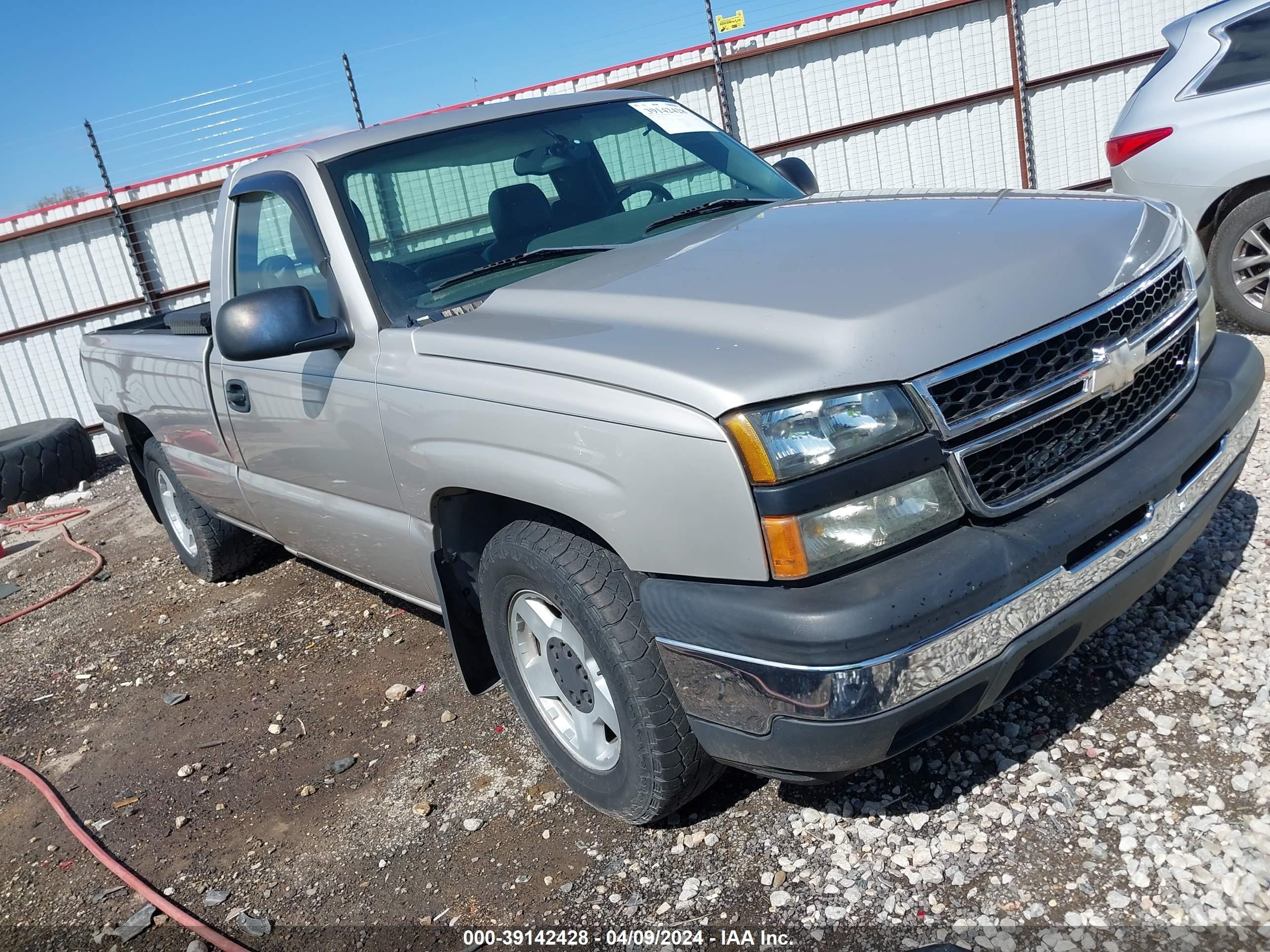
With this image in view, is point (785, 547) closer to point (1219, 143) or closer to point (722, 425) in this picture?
point (722, 425)

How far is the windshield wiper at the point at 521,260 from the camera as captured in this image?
306 centimetres

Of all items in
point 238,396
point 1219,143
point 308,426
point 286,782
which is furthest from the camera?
point 1219,143

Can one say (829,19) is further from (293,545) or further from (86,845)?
(86,845)

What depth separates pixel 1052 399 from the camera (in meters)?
2.17

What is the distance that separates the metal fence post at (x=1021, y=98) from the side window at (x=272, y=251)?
9.39m

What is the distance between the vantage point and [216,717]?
4.05 metres

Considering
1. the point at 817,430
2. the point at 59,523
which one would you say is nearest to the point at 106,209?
the point at 59,523

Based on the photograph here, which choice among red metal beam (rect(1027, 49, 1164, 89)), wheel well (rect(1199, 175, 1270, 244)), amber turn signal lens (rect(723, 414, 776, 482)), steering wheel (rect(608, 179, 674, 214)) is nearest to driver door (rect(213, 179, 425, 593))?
steering wheel (rect(608, 179, 674, 214))

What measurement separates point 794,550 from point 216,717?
2.99 metres

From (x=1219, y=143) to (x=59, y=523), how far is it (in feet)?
27.6

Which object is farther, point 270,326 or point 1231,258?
point 1231,258

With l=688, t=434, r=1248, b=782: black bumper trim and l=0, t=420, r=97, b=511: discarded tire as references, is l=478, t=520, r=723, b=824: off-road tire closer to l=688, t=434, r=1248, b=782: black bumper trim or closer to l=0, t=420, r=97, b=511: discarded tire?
l=688, t=434, r=1248, b=782: black bumper trim

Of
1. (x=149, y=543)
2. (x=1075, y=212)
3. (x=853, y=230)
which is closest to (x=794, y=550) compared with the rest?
(x=853, y=230)

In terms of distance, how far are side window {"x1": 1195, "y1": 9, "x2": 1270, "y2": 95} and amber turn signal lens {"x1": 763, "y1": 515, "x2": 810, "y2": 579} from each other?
478 cm
